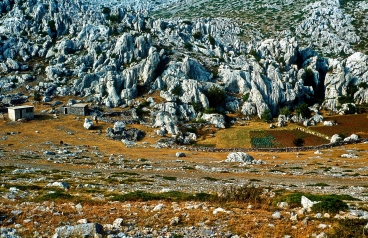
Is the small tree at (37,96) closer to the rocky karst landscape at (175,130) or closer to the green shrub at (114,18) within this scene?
the rocky karst landscape at (175,130)

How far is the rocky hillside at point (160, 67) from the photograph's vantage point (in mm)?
124062

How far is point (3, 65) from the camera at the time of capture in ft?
466

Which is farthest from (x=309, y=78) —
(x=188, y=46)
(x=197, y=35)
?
(x=197, y=35)

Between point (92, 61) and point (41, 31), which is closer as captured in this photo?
point (92, 61)

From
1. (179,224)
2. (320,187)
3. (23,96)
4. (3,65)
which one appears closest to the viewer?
(179,224)

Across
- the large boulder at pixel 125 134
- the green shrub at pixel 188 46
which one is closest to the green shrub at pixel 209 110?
the large boulder at pixel 125 134

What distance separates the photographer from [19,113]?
93438mm

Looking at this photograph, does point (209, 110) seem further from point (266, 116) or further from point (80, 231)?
point (80, 231)

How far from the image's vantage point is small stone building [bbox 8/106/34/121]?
92.6 meters

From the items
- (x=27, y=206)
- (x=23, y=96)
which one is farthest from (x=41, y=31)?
(x=27, y=206)

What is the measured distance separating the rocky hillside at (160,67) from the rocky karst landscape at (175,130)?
2.33ft

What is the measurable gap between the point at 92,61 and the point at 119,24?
33469 millimetres

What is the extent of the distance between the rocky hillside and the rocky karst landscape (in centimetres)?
71

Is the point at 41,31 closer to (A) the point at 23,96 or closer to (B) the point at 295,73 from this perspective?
(A) the point at 23,96
